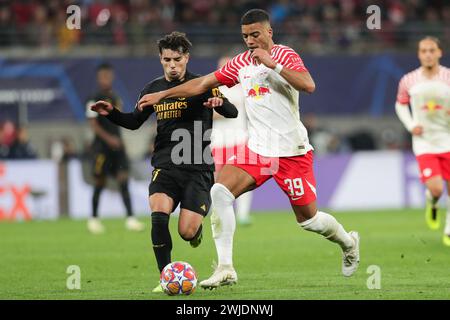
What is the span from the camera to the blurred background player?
1596 cm

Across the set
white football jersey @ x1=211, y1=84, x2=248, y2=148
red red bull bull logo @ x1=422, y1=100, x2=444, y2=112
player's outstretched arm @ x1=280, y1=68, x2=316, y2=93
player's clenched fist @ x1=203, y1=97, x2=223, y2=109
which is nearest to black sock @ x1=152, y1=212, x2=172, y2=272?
player's clenched fist @ x1=203, y1=97, x2=223, y2=109

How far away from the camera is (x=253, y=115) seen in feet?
29.7

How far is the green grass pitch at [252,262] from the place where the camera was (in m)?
8.48

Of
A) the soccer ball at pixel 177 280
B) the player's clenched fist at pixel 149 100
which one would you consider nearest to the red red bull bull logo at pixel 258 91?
the player's clenched fist at pixel 149 100

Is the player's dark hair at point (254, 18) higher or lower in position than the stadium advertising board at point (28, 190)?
higher

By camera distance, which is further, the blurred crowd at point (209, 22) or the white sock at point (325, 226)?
the blurred crowd at point (209, 22)

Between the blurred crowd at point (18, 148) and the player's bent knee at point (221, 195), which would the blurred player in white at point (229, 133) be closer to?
the blurred crowd at point (18, 148)

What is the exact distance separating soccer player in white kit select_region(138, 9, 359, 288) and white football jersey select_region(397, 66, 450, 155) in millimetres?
4174

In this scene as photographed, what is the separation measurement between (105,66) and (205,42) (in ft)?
30.5

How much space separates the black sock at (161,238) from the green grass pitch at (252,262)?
0.34 meters

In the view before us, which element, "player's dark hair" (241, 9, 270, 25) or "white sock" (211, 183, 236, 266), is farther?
"white sock" (211, 183, 236, 266)

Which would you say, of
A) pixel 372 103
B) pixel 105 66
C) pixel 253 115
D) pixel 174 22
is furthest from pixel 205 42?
pixel 253 115

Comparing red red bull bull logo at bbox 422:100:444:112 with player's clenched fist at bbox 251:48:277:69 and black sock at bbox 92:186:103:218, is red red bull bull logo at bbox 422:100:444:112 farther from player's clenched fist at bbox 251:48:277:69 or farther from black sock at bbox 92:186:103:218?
black sock at bbox 92:186:103:218

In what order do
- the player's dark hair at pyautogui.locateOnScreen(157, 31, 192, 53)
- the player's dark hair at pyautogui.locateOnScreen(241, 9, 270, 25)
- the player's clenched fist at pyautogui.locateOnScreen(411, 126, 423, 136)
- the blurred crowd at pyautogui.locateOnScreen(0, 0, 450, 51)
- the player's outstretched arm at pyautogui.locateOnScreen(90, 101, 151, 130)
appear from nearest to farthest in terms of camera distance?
the player's dark hair at pyautogui.locateOnScreen(241, 9, 270, 25)
the player's outstretched arm at pyautogui.locateOnScreen(90, 101, 151, 130)
the player's dark hair at pyautogui.locateOnScreen(157, 31, 192, 53)
the player's clenched fist at pyautogui.locateOnScreen(411, 126, 423, 136)
the blurred crowd at pyautogui.locateOnScreen(0, 0, 450, 51)
